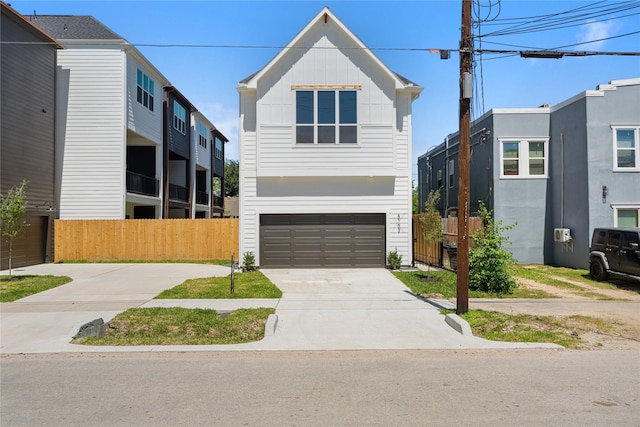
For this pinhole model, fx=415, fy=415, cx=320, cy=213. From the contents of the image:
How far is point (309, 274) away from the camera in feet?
49.0

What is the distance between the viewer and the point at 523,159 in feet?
61.1

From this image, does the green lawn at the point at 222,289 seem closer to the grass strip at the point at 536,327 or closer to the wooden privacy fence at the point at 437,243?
the grass strip at the point at 536,327

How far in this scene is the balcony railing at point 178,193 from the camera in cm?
2770

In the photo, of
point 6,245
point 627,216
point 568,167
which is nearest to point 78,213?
point 6,245

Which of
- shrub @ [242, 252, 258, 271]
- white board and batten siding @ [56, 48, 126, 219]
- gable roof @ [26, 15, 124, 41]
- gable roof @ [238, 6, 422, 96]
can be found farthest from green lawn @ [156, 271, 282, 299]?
gable roof @ [26, 15, 124, 41]

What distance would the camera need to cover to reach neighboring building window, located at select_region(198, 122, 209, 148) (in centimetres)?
3372

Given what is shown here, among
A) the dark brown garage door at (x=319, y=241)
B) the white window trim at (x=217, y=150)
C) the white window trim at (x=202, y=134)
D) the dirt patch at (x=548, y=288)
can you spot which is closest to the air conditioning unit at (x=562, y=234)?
the dirt patch at (x=548, y=288)

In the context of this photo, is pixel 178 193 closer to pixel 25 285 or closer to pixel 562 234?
pixel 25 285

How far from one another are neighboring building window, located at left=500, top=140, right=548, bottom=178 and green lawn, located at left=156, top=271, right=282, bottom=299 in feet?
39.7

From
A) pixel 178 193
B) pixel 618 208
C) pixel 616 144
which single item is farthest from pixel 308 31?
pixel 178 193

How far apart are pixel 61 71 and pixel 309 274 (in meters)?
15.7

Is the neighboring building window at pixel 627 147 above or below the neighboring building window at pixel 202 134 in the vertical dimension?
below

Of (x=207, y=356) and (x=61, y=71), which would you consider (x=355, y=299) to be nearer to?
(x=207, y=356)

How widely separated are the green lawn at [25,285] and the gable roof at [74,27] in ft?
40.1
